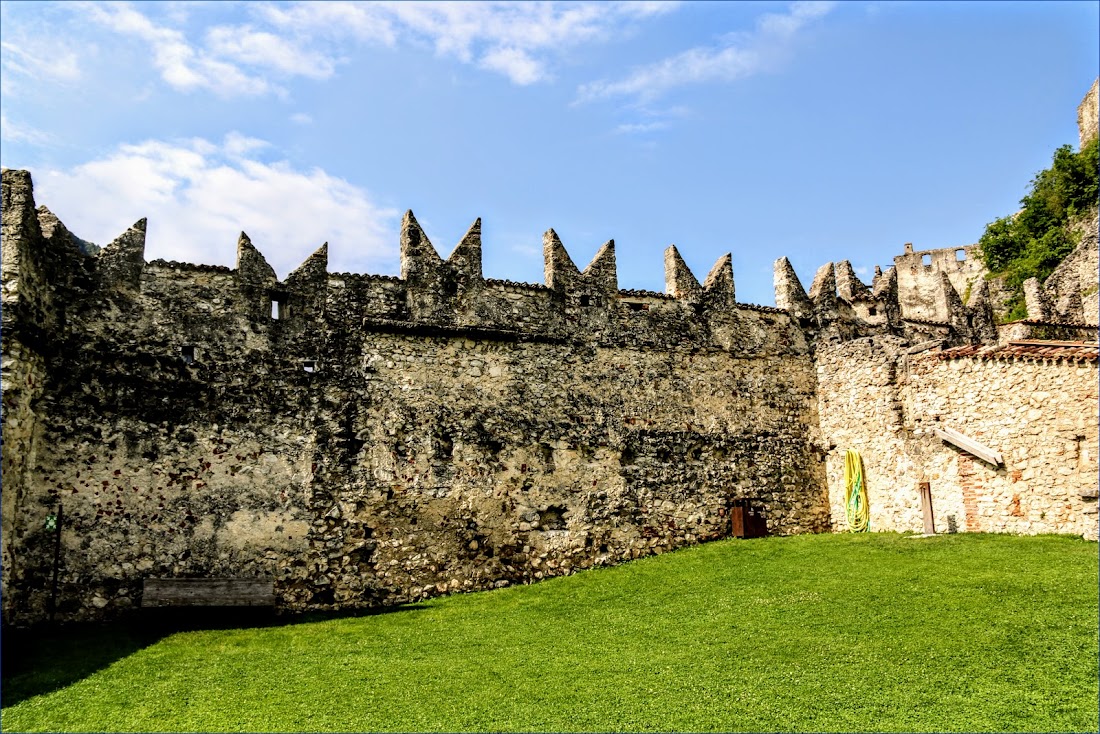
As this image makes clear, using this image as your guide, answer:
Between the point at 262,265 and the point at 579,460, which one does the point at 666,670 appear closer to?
the point at 579,460

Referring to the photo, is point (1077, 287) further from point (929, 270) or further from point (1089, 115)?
point (929, 270)

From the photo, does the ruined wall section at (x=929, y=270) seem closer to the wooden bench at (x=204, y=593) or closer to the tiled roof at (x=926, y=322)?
the tiled roof at (x=926, y=322)

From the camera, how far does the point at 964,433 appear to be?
58.4 ft

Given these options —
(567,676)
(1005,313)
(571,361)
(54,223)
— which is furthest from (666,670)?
(1005,313)

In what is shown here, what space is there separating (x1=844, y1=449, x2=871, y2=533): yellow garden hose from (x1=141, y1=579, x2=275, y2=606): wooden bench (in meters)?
12.9

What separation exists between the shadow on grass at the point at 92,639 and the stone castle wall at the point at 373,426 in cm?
46

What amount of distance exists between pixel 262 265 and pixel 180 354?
231cm

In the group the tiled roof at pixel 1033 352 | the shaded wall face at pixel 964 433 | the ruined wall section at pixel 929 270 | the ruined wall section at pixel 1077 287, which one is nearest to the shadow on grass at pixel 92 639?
the shaded wall face at pixel 964 433

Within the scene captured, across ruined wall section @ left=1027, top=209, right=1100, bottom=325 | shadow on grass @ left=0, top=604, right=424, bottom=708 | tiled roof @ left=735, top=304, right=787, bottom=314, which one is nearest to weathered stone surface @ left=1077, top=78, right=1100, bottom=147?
ruined wall section @ left=1027, top=209, right=1100, bottom=325

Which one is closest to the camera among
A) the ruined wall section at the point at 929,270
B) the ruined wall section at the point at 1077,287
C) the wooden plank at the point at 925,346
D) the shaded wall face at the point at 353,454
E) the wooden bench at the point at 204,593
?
the wooden bench at the point at 204,593

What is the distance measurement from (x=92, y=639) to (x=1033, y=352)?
17259mm

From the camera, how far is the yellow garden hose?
1992cm

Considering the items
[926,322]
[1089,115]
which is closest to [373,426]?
[926,322]

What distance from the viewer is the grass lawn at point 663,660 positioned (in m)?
9.68
